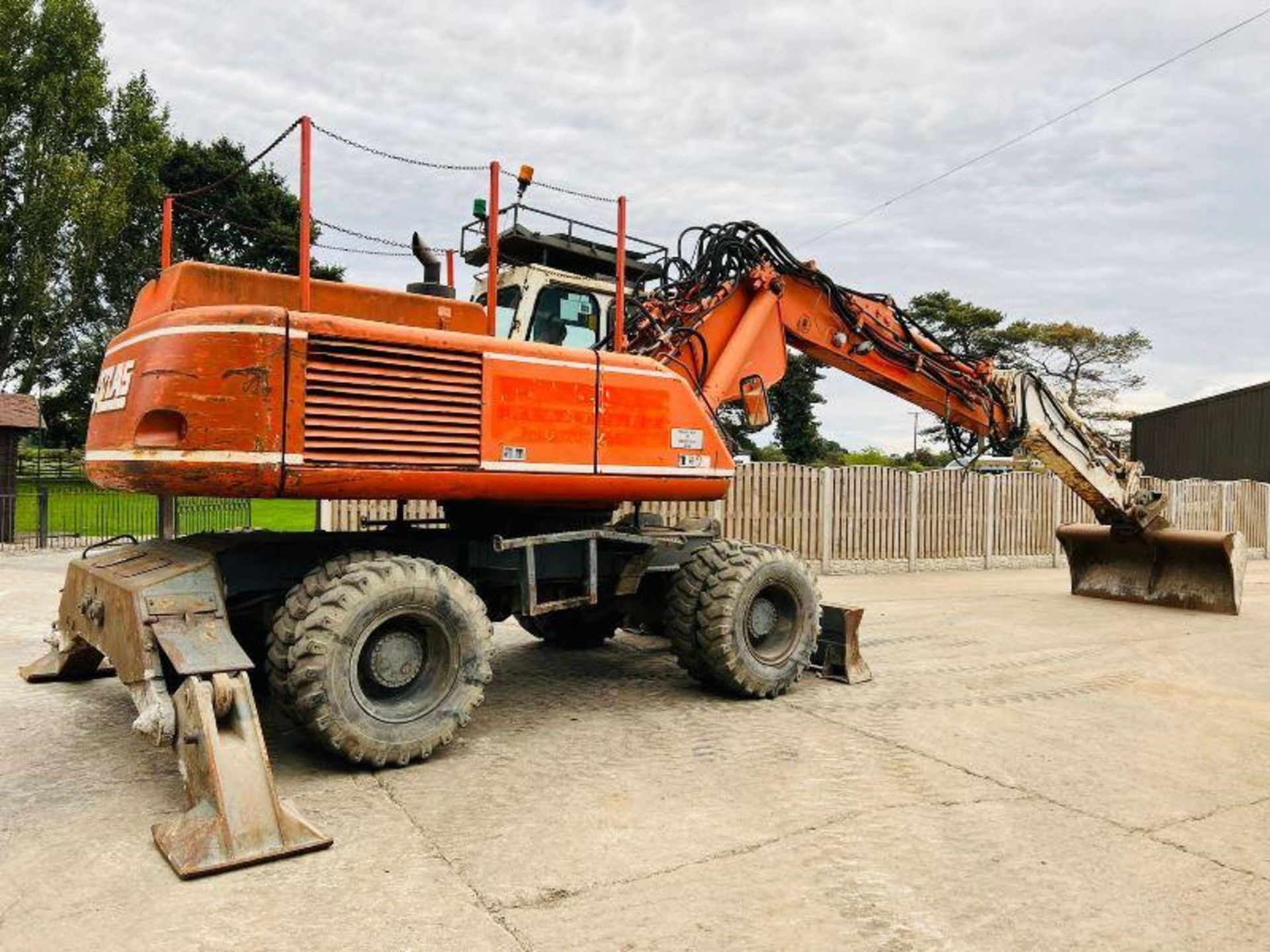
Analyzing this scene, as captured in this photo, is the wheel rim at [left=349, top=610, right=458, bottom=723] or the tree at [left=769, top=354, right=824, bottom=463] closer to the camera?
the wheel rim at [left=349, top=610, right=458, bottom=723]

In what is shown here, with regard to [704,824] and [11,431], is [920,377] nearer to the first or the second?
[704,824]

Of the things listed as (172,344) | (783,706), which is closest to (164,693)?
(172,344)

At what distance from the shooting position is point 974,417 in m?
9.48

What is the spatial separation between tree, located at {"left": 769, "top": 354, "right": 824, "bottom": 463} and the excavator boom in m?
23.6

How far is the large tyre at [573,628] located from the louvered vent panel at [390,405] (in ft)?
9.36

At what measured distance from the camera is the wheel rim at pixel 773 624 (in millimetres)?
6461

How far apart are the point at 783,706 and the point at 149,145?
32.5m

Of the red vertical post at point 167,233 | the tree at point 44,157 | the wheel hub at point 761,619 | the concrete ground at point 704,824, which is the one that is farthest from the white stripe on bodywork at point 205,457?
the tree at point 44,157

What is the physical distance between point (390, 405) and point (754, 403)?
10.6 feet

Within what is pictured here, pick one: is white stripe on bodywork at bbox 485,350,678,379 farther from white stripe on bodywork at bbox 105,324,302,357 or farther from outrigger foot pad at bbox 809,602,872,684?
outrigger foot pad at bbox 809,602,872,684

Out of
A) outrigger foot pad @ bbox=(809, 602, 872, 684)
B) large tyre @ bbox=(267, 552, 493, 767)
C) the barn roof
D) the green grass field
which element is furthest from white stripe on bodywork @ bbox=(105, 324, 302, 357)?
the barn roof

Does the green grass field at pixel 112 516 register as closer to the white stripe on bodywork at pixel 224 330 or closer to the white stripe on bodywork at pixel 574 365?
the white stripe on bodywork at pixel 574 365

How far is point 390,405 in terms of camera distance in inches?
192

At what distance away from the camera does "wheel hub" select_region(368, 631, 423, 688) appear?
4766mm
